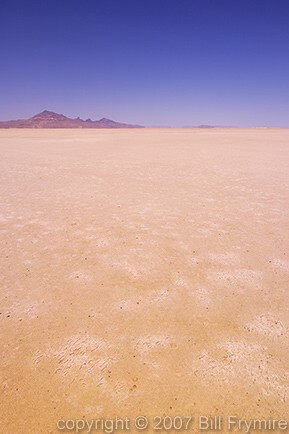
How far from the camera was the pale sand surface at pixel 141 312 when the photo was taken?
2.32 meters

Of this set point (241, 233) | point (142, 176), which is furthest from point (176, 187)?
point (241, 233)

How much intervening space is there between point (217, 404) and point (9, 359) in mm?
1784

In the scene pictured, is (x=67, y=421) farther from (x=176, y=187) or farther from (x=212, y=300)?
(x=176, y=187)

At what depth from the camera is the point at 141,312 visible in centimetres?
333

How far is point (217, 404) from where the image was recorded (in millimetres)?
2275

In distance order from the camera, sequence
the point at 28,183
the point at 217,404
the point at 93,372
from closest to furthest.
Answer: the point at 217,404, the point at 93,372, the point at 28,183

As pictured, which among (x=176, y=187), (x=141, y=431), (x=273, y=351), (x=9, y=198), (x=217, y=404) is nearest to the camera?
(x=141, y=431)

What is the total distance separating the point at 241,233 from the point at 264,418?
3.65 metres

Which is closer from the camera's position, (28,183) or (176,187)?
(176,187)

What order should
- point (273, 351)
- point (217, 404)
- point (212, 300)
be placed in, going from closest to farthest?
point (217, 404), point (273, 351), point (212, 300)

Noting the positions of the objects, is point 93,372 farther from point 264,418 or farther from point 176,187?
point 176,187

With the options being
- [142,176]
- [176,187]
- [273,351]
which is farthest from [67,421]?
[142,176]

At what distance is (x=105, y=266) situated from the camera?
4.34m

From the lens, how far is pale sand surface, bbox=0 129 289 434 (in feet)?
7.63
